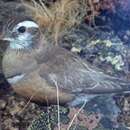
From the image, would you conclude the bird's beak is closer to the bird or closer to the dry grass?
the bird

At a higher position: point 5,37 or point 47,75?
point 5,37

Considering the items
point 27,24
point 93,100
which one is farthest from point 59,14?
point 93,100

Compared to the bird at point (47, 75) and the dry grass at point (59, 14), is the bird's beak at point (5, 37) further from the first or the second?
the dry grass at point (59, 14)

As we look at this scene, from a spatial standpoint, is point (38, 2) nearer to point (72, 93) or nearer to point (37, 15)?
point (37, 15)

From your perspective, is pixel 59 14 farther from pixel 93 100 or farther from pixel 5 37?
pixel 93 100

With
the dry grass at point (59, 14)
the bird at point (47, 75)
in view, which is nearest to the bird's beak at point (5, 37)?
the bird at point (47, 75)

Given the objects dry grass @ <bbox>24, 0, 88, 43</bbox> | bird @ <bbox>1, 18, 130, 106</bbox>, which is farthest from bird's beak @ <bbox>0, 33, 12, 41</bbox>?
dry grass @ <bbox>24, 0, 88, 43</bbox>

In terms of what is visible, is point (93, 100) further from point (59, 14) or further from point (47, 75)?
point (59, 14)
